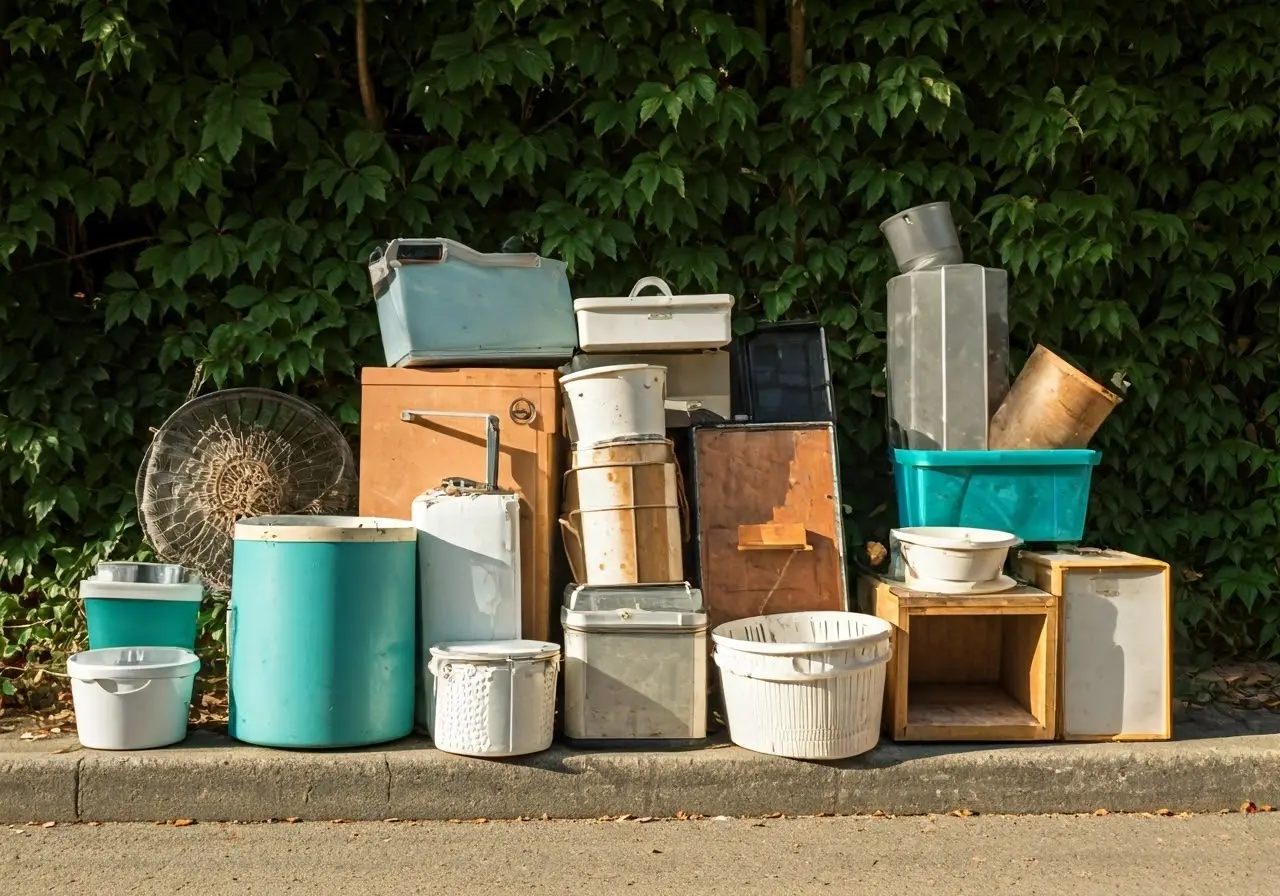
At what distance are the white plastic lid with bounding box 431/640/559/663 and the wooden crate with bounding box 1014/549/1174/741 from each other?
81.2 inches

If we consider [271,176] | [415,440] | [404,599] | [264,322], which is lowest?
[404,599]

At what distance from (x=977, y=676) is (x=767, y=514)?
131 centimetres

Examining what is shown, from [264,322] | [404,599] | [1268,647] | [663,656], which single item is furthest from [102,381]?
[1268,647]

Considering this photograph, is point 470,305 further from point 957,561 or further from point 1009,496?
point 1009,496

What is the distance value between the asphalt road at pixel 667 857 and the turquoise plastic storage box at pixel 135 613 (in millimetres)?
811

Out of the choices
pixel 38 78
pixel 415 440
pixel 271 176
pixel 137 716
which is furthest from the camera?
pixel 271 176

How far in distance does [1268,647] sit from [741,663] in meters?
A: 3.28

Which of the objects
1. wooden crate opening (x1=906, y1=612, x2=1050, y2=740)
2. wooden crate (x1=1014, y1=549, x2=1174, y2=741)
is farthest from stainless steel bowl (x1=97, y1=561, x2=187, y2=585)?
wooden crate (x1=1014, y1=549, x2=1174, y2=741)

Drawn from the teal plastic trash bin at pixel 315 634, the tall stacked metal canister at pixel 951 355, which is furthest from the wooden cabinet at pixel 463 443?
the tall stacked metal canister at pixel 951 355

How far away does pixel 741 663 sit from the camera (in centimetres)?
467

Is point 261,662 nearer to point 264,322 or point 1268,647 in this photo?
point 264,322

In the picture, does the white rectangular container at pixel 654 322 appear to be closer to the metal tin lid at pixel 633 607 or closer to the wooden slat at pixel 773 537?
the wooden slat at pixel 773 537

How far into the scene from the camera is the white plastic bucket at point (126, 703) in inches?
180

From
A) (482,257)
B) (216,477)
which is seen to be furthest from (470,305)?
(216,477)
